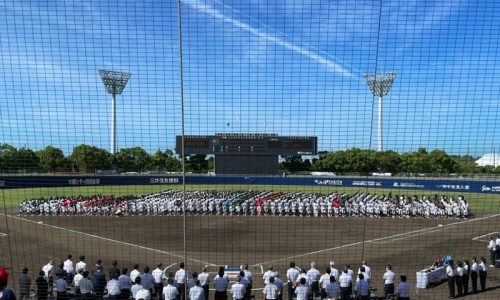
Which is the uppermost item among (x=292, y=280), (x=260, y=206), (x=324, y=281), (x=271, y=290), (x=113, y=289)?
(x=271, y=290)

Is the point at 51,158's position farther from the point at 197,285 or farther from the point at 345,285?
the point at 345,285

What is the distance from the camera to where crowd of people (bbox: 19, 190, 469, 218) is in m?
25.3

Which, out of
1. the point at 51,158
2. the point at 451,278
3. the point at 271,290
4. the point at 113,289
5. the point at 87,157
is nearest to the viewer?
the point at 271,290

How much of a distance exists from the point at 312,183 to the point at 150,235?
27.0m

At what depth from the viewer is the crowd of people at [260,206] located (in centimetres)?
2528

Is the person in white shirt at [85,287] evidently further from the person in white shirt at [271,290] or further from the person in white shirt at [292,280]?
the person in white shirt at [292,280]

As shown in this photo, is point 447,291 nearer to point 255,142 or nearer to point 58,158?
point 58,158

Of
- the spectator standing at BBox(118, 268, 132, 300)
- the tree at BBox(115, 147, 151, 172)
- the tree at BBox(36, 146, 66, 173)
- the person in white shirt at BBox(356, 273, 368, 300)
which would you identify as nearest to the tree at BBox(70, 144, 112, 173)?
the tree at BBox(36, 146, 66, 173)

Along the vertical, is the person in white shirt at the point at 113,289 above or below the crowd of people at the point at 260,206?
→ above

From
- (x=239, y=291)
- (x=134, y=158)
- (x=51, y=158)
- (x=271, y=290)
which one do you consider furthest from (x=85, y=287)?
(x=51, y=158)

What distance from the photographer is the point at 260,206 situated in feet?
85.3

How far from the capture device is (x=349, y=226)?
2211 centimetres

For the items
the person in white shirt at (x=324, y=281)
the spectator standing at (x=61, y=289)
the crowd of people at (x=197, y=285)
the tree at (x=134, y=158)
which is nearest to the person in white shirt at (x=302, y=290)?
the crowd of people at (x=197, y=285)

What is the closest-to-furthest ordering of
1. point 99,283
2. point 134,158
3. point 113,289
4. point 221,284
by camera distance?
1. point 113,289
2. point 221,284
3. point 99,283
4. point 134,158
